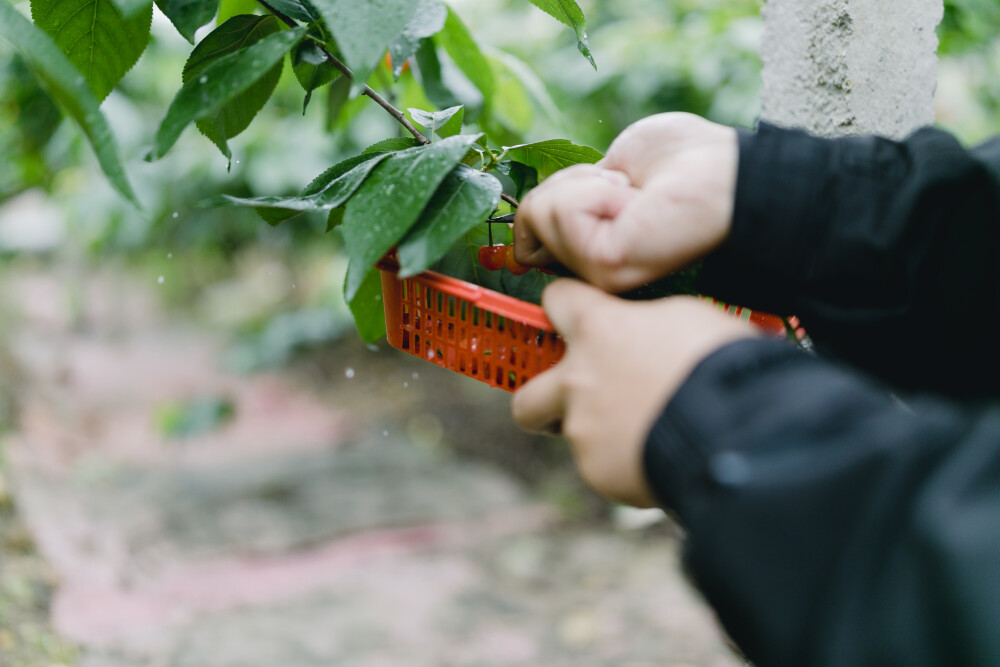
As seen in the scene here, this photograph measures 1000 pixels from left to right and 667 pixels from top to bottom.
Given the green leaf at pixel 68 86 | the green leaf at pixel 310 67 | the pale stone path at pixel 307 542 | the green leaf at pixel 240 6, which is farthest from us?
the pale stone path at pixel 307 542

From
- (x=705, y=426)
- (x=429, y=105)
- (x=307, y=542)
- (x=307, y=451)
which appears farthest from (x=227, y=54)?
(x=307, y=451)

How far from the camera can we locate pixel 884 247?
408mm

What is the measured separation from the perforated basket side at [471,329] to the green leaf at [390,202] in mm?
60

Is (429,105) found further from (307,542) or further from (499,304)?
(307,542)

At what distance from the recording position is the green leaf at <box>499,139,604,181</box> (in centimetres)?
58

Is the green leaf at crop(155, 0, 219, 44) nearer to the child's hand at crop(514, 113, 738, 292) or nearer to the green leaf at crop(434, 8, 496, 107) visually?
the child's hand at crop(514, 113, 738, 292)

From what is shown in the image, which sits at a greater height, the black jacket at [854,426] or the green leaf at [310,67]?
the green leaf at [310,67]

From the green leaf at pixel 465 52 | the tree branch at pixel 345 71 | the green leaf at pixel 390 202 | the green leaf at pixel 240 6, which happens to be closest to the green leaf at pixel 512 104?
the green leaf at pixel 465 52

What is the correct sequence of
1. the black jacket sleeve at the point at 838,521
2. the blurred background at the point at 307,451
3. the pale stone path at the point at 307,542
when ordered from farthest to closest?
the pale stone path at the point at 307,542, the blurred background at the point at 307,451, the black jacket sleeve at the point at 838,521

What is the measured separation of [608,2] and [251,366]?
176cm

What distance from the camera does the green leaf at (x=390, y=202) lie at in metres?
0.44

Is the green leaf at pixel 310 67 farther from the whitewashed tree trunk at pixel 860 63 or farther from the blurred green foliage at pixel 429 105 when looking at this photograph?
the whitewashed tree trunk at pixel 860 63

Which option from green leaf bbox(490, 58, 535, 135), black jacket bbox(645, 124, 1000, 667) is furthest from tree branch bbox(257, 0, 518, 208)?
green leaf bbox(490, 58, 535, 135)

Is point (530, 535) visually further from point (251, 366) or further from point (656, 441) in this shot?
point (656, 441)
